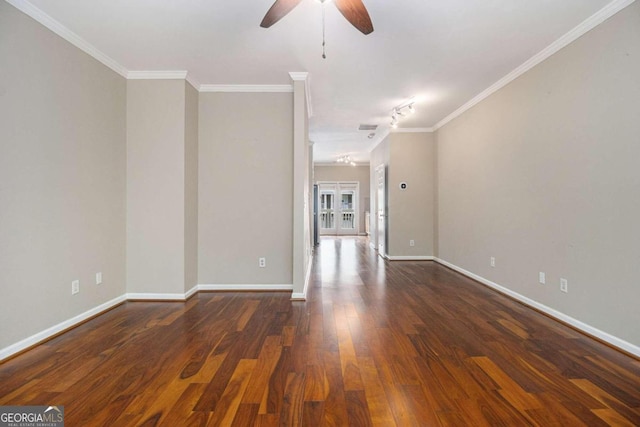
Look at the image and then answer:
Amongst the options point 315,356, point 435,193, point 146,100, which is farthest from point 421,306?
point 146,100

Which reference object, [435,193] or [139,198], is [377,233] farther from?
[139,198]

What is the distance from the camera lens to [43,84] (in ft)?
8.07

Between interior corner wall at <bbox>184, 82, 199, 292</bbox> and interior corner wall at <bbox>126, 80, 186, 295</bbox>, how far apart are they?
0.21 ft

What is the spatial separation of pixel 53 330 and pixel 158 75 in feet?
8.98

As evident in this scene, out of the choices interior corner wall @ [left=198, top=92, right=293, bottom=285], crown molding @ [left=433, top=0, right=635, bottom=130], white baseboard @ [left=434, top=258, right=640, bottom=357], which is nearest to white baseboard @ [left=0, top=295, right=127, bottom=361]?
interior corner wall @ [left=198, top=92, right=293, bottom=285]

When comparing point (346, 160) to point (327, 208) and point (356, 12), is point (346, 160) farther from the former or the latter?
point (356, 12)

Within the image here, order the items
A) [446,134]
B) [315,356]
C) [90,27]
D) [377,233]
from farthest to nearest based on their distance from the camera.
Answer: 1. [377,233]
2. [446,134]
3. [90,27]
4. [315,356]

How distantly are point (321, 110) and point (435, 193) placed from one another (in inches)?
109

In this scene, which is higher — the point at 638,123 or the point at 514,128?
the point at 514,128

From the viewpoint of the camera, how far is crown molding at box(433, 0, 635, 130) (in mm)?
2322

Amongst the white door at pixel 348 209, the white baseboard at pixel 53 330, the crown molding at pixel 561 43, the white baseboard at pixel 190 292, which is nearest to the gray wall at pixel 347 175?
the white door at pixel 348 209

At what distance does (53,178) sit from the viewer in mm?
2543

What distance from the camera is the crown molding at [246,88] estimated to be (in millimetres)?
3832

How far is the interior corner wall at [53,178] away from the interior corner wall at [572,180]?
4.48 metres
